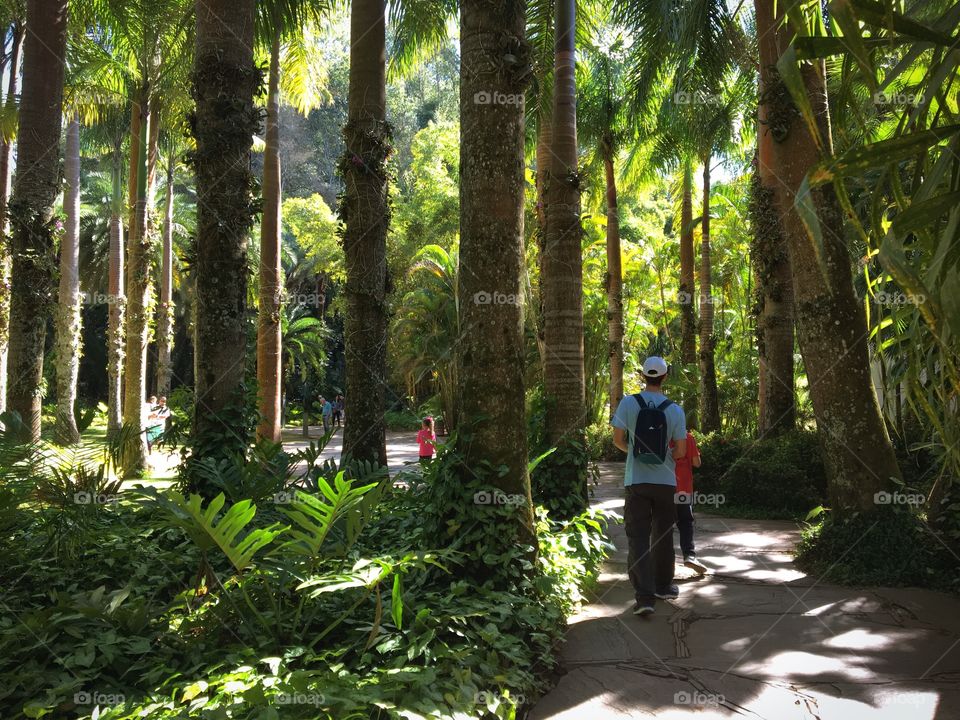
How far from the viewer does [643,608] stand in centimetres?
550

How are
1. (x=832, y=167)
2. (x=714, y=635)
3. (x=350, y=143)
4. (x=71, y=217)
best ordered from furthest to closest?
1. (x=71, y=217)
2. (x=350, y=143)
3. (x=714, y=635)
4. (x=832, y=167)

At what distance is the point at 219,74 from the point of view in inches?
292

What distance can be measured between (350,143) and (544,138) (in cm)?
280

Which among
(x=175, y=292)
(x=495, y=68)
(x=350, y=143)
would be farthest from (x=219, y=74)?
(x=175, y=292)

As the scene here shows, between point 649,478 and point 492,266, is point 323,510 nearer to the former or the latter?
point 492,266

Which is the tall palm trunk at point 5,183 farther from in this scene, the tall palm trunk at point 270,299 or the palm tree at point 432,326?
the palm tree at point 432,326

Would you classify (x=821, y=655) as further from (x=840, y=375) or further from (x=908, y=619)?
(x=840, y=375)

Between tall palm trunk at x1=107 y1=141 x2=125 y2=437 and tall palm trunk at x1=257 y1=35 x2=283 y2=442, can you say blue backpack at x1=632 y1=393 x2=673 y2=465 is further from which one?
tall palm trunk at x1=107 y1=141 x2=125 y2=437

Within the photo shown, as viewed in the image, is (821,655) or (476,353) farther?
(476,353)

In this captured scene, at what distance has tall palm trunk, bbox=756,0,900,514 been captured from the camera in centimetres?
689

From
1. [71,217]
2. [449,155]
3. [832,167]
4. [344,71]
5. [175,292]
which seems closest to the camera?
[832,167]

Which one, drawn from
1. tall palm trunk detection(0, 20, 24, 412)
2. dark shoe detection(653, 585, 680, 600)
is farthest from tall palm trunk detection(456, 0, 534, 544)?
tall palm trunk detection(0, 20, 24, 412)

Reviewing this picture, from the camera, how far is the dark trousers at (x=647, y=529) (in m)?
5.60

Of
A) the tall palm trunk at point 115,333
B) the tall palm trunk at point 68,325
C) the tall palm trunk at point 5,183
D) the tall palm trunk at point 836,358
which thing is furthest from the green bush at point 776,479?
the tall palm trunk at point 115,333
